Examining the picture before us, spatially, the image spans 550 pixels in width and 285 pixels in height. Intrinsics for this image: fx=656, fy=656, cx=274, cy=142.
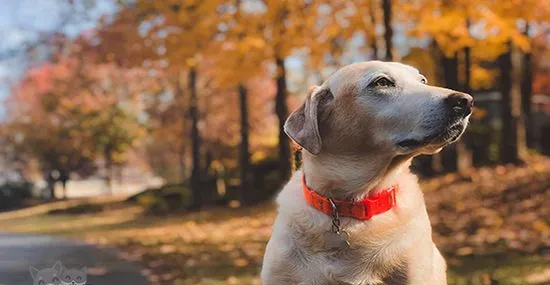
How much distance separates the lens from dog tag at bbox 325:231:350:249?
2449 millimetres

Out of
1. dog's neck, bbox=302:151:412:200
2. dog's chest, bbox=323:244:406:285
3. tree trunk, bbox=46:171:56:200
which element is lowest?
tree trunk, bbox=46:171:56:200

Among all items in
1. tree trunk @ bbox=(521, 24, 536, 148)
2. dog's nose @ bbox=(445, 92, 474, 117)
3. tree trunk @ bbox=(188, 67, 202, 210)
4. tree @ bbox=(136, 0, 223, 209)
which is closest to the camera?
dog's nose @ bbox=(445, 92, 474, 117)

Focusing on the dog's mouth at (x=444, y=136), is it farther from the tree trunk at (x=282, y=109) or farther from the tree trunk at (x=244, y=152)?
the tree trunk at (x=244, y=152)

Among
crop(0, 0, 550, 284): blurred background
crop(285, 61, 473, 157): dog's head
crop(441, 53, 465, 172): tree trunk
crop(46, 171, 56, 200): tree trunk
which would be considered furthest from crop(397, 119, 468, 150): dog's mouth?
crop(441, 53, 465, 172): tree trunk

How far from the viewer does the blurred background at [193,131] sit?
8.00 m

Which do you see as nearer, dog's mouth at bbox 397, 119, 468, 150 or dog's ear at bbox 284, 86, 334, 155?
dog's mouth at bbox 397, 119, 468, 150

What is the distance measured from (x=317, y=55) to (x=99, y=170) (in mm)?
4055

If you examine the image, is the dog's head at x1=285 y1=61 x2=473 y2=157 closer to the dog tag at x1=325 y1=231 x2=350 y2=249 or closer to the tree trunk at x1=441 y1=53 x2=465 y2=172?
the dog tag at x1=325 y1=231 x2=350 y2=249

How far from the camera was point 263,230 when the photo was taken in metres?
9.83

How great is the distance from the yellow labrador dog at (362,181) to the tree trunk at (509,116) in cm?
1130

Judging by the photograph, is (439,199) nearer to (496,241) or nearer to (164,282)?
(496,241)

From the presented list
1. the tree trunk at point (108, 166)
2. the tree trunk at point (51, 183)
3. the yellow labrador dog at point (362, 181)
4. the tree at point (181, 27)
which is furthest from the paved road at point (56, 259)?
the yellow labrador dog at point (362, 181)

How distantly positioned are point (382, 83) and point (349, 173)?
0.37 metres

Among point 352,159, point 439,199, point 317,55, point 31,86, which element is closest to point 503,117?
point 439,199
